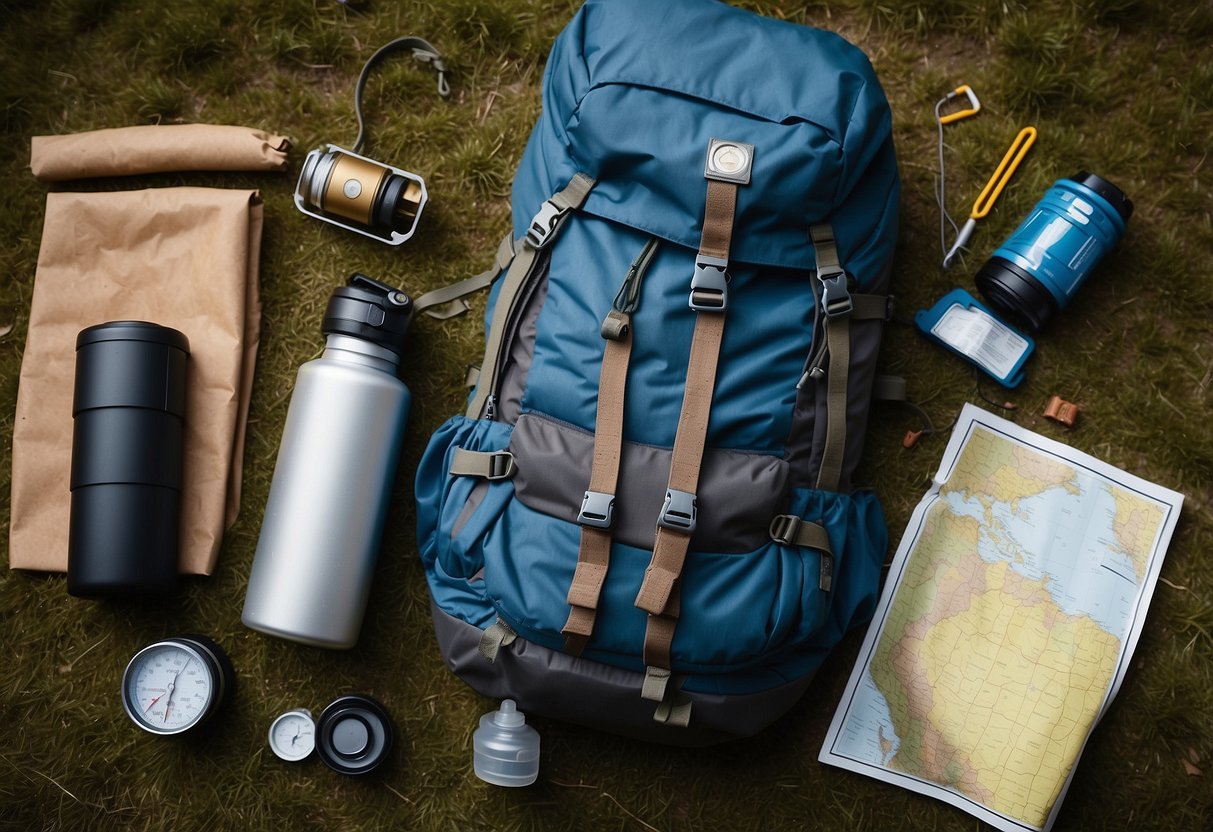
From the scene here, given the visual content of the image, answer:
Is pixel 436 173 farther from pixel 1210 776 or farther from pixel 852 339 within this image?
pixel 1210 776

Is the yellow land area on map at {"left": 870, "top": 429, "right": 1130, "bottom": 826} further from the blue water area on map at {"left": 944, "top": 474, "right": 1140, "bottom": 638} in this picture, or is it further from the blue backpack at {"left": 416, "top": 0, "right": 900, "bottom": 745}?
the blue backpack at {"left": 416, "top": 0, "right": 900, "bottom": 745}

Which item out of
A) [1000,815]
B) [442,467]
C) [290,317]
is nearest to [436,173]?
[290,317]

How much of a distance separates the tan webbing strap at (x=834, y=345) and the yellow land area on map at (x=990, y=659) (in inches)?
16.5

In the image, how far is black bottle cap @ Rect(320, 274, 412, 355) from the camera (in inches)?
72.8

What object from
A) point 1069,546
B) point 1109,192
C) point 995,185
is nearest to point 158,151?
point 995,185

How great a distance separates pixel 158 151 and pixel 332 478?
0.96 metres

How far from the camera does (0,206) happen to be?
215 centimetres

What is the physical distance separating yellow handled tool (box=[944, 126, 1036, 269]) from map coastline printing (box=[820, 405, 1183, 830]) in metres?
0.41

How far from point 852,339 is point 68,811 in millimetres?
2139

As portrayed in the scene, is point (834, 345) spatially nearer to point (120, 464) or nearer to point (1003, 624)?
point (1003, 624)

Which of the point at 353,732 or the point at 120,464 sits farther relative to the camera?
the point at 353,732

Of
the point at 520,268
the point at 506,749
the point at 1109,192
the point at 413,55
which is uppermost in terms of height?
the point at 1109,192

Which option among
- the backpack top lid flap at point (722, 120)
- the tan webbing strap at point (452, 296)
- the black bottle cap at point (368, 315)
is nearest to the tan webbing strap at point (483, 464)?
the black bottle cap at point (368, 315)

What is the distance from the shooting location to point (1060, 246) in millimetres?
1919
